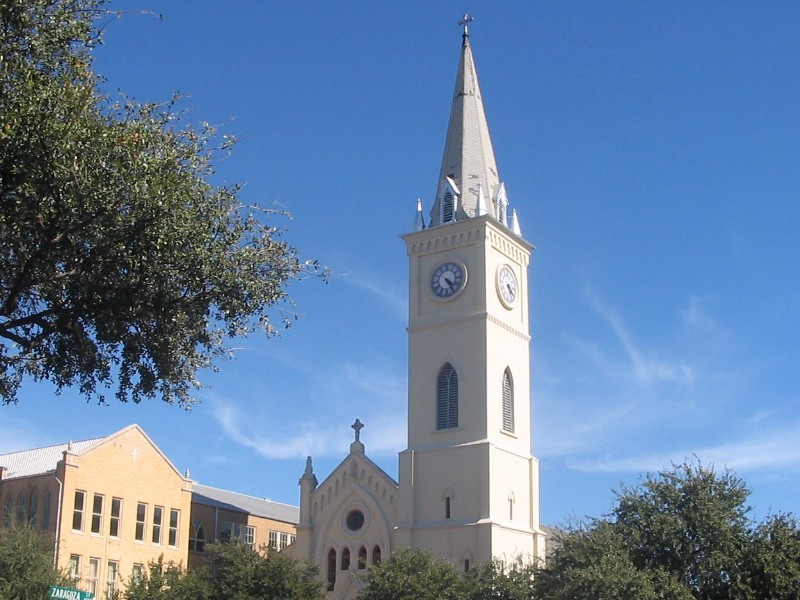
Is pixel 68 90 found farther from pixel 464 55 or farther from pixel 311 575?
pixel 464 55

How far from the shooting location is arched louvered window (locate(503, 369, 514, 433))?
58.9m

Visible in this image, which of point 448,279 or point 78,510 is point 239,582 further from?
point 448,279

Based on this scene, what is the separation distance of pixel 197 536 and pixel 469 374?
2060cm

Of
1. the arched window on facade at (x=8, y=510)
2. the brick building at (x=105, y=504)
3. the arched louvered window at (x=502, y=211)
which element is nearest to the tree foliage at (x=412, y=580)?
the brick building at (x=105, y=504)

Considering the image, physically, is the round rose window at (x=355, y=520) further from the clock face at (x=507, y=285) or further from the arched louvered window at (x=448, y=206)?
the arched louvered window at (x=448, y=206)

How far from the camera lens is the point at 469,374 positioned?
190 feet

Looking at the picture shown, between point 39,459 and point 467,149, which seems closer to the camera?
point 39,459

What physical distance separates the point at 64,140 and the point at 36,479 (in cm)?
4351

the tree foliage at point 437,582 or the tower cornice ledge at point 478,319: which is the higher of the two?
the tower cornice ledge at point 478,319

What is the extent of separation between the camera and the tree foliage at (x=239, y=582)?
1890 inches

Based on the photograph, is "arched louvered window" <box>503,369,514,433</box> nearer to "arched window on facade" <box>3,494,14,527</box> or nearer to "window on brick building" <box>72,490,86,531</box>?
"window on brick building" <box>72,490,86,531</box>

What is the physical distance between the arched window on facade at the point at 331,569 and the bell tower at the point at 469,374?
15.9 feet

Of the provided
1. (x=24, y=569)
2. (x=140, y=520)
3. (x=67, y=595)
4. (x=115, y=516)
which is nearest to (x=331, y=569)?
(x=140, y=520)

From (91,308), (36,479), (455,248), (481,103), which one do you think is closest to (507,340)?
(455,248)
